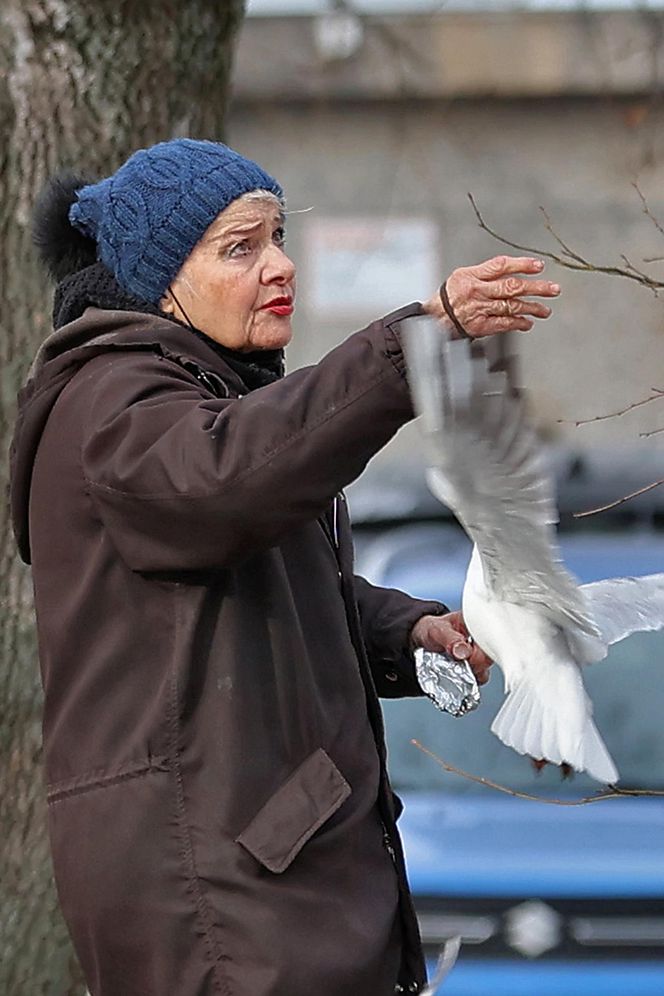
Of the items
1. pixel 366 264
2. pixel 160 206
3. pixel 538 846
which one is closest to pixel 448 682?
pixel 160 206

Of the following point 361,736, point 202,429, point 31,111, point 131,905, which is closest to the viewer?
point 202,429

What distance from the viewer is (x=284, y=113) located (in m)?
12.4


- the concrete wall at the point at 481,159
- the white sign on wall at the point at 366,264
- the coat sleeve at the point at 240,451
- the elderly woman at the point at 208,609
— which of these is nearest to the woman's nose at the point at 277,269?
the elderly woman at the point at 208,609

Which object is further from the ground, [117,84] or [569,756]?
[117,84]

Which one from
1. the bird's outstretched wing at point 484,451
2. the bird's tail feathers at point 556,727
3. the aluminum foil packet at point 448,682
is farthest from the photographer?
the aluminum foil packet at point 448,682

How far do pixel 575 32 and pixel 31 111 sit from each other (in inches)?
369

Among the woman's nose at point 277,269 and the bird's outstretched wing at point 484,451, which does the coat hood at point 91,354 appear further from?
the bird's outstretched wing at point 484,451

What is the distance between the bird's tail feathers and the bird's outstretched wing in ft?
0.67

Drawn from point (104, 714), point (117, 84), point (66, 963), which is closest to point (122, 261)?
point (104, 714)

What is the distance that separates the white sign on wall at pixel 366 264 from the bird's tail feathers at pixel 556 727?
995cm

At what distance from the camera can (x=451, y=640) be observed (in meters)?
2.54

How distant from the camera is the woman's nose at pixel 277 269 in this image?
2.34 meters

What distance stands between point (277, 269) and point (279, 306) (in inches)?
2.0

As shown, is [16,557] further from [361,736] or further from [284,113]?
[284,113]
